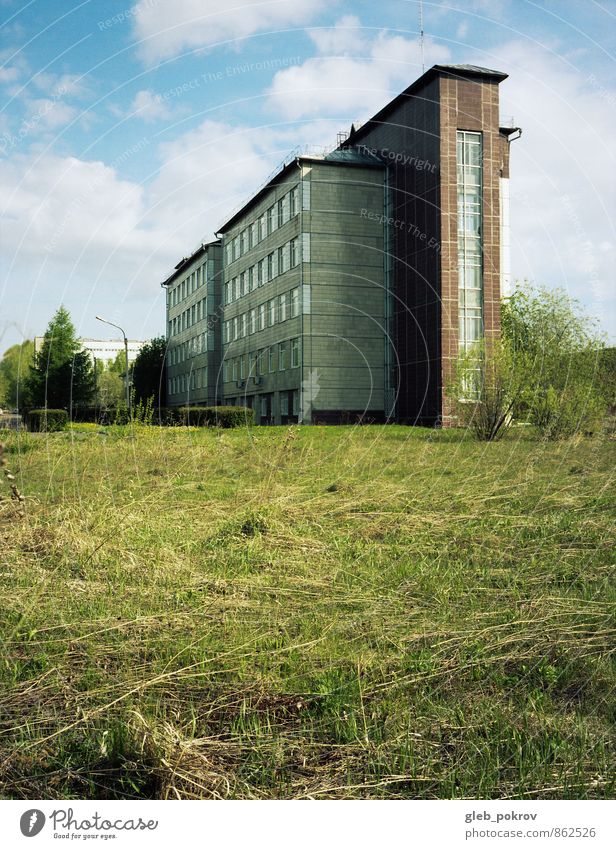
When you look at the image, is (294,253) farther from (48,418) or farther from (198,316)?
(48,418)

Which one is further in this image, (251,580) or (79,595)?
(251,580)

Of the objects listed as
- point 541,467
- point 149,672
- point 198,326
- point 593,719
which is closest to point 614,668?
point 593,719

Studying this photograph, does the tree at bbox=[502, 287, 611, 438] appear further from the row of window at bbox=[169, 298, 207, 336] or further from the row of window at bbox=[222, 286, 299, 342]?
the row of window at bbox=[169, 298, 207, 336]

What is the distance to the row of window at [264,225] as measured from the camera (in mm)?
44500

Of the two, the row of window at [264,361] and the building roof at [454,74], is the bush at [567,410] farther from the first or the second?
the row of window at [264,361]

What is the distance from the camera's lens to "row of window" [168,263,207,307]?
50.1m

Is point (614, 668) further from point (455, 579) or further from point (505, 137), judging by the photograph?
point (505, 137)

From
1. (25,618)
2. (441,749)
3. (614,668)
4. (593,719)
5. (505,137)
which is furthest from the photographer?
(505,137)

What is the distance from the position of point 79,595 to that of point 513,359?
718 inches

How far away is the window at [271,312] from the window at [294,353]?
2.90 meters

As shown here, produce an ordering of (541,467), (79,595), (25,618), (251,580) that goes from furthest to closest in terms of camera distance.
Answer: (541,467) → (251,580) → (79,595) → (25,618)

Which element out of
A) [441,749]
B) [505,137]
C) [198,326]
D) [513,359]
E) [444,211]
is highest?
[505,137]

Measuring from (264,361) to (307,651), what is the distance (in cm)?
4762

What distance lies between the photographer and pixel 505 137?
1763 inches
